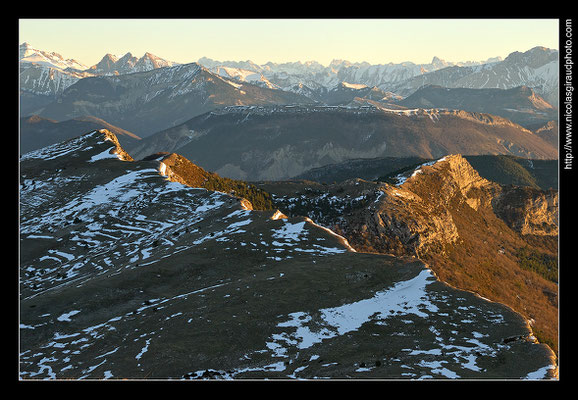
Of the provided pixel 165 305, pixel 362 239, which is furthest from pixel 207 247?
pixel 362 239

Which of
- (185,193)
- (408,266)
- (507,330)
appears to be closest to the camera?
(507,330)

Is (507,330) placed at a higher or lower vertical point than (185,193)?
lower

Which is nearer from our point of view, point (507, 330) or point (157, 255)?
point (507, 330)

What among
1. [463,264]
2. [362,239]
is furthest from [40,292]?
[463,264]

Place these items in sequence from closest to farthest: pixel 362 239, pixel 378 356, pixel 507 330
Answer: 1. pixel 378 356
2. pixel 507 330
3. pixel 362 239
